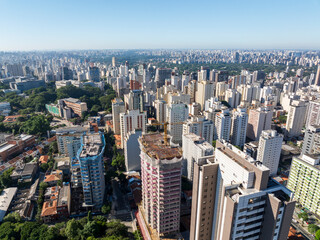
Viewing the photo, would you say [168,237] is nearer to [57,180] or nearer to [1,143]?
[57,180]

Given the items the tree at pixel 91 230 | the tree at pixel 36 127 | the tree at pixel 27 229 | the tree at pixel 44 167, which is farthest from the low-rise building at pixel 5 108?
the tree at pixel 91 230

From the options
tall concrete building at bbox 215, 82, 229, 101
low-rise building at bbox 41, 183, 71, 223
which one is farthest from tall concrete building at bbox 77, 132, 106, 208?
tall concrete building at bbox 215, 82, 229, 101

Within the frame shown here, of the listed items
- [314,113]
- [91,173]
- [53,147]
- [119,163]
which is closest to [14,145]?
[53,147]

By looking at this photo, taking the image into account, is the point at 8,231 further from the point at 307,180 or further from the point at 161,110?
the point at 161,110

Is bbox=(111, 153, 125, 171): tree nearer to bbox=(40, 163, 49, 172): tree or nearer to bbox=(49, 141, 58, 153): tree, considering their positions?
bbox=(40, 163, 49, 172): tree

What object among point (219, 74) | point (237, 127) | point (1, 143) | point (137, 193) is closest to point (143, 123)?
point (137, 193)
